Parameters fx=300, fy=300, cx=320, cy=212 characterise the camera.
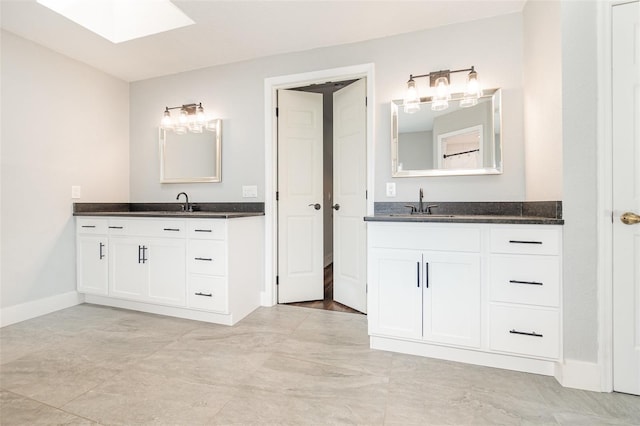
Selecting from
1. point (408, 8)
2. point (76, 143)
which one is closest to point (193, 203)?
point (76, 143)

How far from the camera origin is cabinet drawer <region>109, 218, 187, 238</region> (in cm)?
258

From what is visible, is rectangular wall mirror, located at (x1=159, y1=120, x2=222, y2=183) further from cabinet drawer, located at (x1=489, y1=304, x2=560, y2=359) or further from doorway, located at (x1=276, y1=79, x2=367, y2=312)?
cabinet drawer, located at (x1=489, y1=304, x2=560, y2=359)

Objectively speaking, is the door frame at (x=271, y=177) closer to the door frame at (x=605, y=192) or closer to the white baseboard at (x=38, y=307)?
the white baseboard at (x=38, y=307)

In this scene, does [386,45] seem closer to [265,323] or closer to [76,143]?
[265,323]

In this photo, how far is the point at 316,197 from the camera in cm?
326

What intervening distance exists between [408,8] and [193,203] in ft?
8.73

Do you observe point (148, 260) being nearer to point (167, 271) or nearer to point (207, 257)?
point (167, 271)

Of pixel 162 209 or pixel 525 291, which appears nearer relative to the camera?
pixel 525 291

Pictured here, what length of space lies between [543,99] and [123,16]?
3.37 metres

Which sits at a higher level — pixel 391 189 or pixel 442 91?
pixel 442 91

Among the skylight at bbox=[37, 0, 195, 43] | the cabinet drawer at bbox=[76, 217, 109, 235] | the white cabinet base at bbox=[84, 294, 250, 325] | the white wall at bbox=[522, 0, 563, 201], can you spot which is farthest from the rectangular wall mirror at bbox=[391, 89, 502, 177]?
the cabinet drawer at bbox=[76, 217, 109, 235]

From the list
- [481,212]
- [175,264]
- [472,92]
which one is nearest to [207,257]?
[175,264]

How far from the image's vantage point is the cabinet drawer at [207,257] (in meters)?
2.45

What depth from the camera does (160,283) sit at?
8.64ft
